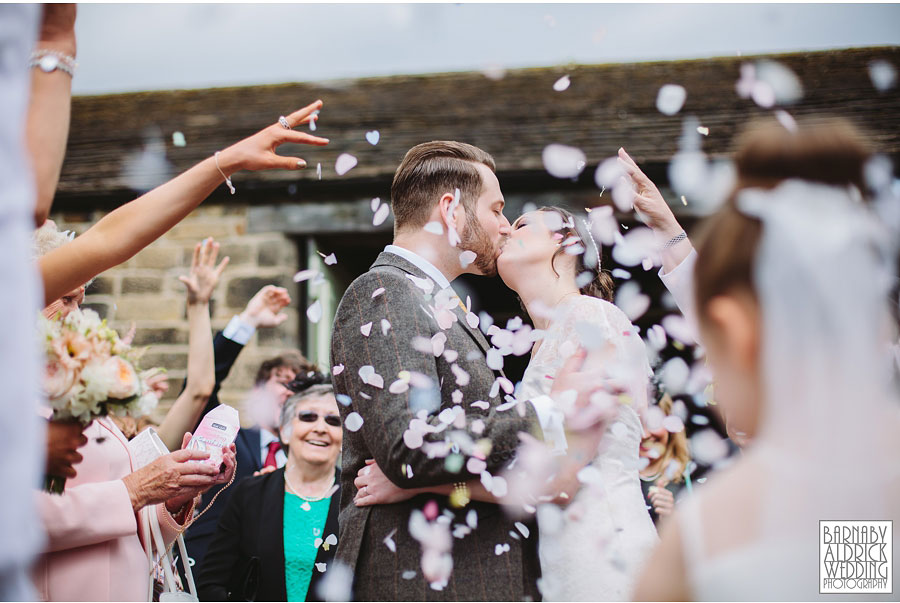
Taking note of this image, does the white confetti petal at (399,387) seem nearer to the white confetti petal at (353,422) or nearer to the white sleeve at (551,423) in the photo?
the white confetti petal at (353,422)

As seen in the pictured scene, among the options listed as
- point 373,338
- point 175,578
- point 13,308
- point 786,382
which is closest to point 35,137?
point 13,308

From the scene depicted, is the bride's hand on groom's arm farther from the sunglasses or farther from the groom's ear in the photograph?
the sunglasses

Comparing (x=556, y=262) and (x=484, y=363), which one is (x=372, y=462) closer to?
(x=484, y=363)

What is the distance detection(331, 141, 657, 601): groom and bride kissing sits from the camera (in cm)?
224

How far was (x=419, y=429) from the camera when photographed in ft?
7.11

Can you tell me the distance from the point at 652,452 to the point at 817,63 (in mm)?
5704

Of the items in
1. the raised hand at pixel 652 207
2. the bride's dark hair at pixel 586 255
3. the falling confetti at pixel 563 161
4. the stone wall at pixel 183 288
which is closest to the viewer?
the raised hand at pixel 652 207

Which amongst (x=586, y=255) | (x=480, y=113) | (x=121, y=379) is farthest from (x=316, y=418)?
(x=480, y=113)

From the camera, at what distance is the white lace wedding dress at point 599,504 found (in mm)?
2469

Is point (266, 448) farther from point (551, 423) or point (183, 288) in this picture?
point (551, 423)

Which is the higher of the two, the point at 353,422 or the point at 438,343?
the point at 438,343

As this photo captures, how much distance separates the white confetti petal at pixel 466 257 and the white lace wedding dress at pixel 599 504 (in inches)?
15.7

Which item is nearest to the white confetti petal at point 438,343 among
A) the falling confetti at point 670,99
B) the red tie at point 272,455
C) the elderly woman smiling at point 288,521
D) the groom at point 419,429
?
the groom at point 419,429

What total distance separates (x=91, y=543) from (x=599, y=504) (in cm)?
160
